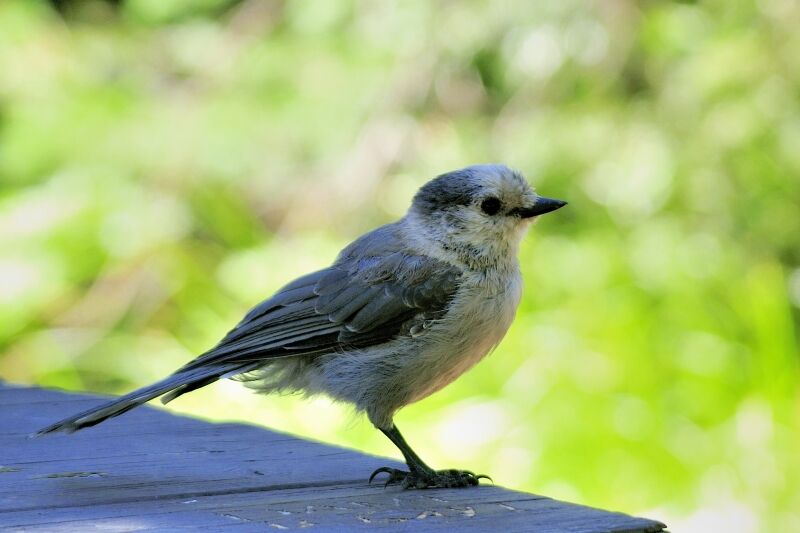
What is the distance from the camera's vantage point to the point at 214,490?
261cm

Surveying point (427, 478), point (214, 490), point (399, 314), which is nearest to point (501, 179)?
point (399, 314)

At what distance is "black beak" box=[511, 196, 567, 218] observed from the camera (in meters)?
3.63

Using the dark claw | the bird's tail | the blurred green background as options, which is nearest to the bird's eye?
the bird's tail

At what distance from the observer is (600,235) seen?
702 cm

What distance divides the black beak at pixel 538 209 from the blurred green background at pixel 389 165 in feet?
8.54

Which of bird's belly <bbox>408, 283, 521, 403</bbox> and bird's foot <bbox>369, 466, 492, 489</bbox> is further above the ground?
bird's belly <bbox>408, 283, 521, 403</bbox>

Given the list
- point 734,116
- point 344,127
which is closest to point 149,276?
point 344,127

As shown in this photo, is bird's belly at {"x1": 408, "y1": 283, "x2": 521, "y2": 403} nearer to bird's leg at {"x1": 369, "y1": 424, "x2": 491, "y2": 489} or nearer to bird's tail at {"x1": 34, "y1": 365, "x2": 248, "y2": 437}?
bird's leg at {"x1": 369, "y1": 424, "x2": 491, "y2": 489}

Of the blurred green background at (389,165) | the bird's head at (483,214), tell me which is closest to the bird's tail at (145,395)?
the bird's head at (483,214)

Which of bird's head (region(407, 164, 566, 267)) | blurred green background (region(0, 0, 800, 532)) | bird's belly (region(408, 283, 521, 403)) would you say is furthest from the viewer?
blurred green background (region(0, 0, 800, 532))

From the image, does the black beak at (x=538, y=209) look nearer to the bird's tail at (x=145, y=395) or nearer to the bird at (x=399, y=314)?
the bird at (x=399, y=314)

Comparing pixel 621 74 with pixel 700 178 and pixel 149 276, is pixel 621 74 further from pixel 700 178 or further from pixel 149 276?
pixel 149 276

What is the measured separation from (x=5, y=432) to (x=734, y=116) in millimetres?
5034

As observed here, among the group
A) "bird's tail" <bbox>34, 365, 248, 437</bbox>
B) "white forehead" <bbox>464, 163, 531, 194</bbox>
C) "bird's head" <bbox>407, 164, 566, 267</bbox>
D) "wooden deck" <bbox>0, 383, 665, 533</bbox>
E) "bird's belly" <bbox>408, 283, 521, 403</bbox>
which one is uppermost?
"white forehead" <bbox>464, 163, 531, 194</bbox>
